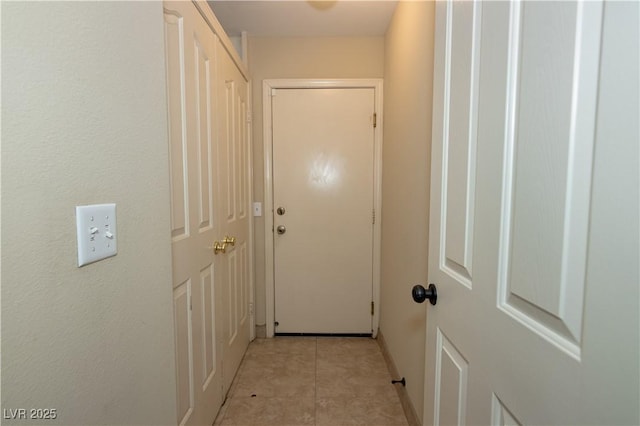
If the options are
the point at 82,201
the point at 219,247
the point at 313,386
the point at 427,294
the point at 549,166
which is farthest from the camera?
the point at 313,386

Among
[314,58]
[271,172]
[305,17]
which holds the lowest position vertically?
[271,172]

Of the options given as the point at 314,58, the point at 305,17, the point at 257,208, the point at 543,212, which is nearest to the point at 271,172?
the point at 257,208

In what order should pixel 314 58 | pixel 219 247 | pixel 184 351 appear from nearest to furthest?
pixel 184 351, pixel 219 247, pixel 314 58

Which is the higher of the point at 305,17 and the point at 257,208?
the point at 305,17

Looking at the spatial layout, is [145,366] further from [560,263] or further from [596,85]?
[596,85]

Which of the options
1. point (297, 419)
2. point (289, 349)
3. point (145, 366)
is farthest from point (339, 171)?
point (145, 366)

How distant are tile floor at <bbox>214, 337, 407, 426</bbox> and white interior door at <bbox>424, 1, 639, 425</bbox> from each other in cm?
103

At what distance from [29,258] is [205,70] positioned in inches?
46.1

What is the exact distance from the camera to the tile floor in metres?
1.56

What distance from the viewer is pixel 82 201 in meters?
0.57

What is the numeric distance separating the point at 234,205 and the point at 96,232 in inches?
49.8

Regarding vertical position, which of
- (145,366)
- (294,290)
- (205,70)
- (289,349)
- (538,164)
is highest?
(205,70)

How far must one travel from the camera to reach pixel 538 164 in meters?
0.47

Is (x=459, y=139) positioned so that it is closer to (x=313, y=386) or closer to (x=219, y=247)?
(x=219, y=247)
